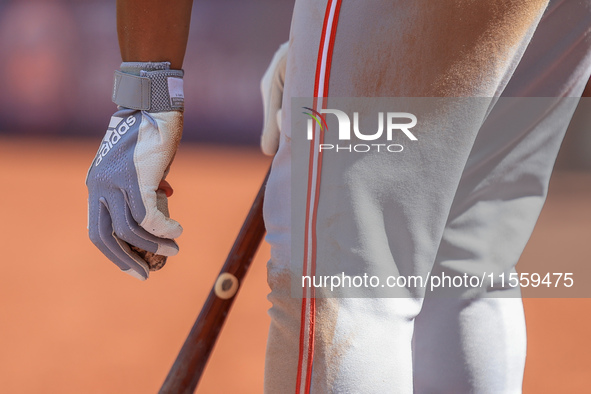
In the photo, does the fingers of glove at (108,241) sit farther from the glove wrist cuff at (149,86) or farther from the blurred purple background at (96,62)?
the blurred purple background at (96,62)

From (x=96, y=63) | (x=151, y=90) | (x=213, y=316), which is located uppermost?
(x=96, y=63)

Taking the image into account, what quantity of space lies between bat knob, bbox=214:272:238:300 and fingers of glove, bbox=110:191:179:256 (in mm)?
235

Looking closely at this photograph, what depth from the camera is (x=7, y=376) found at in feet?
6.69

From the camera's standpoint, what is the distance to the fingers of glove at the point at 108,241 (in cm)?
92

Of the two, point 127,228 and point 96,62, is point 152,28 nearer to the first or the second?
point 127,228

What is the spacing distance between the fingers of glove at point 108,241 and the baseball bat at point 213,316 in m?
0.23

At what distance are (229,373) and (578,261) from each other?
2.10 m

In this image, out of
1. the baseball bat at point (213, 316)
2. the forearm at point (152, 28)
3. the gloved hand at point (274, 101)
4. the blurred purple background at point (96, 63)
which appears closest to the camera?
the forearm at point (152, 28)

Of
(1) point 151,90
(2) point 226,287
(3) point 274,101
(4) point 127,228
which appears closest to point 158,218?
(4) point 127,228

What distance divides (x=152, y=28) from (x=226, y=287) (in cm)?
50

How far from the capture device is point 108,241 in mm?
927

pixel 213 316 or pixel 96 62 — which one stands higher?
pixel 96 62

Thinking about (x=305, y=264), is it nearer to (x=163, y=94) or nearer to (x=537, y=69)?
(x=163, y=94)

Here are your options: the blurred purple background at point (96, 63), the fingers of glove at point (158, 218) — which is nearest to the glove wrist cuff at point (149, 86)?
the fingers of glove at point (158, 218)
